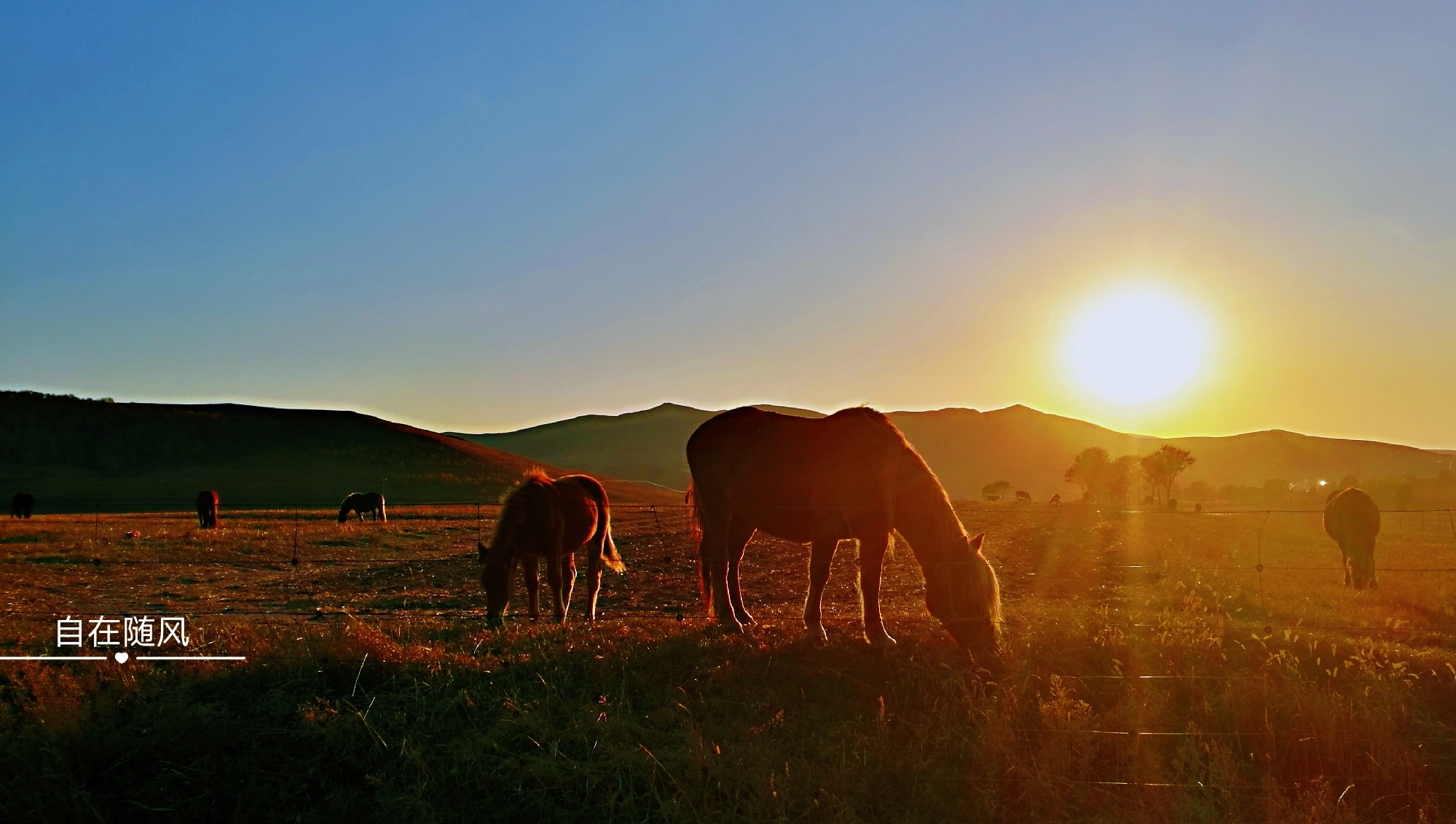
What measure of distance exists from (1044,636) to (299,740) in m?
6.68

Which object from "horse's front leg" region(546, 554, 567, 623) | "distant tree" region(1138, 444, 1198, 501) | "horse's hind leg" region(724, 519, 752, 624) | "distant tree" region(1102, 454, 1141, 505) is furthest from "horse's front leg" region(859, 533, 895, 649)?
"distant tree" region(1102, 454, 1141, 505)

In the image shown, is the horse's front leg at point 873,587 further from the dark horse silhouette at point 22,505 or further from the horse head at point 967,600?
the dark horse silhouette at point 22,505

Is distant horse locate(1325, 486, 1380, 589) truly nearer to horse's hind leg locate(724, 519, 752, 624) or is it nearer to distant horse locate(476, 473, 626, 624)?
horse's hind leg locate(724, 519, 752, 624)

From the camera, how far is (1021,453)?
591 ft

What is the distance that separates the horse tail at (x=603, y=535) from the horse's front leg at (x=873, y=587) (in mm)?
6346

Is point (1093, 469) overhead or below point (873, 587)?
below

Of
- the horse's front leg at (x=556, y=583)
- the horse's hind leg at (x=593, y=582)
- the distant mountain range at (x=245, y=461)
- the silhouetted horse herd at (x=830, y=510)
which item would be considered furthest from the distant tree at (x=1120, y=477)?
the silhouetted horse herd at (x=830, y=510)

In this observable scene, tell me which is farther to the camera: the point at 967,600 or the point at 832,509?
the point at 832,509

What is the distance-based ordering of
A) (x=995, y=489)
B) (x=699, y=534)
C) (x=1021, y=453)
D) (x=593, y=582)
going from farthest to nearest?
(x=1021, y=453), (x=995, y=489), (x=593, y=582), (x=699, y=534)

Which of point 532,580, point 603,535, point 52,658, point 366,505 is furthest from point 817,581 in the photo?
point 366,505

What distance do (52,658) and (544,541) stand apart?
6.22 meters

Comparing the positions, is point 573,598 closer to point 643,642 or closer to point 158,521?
point 643,642

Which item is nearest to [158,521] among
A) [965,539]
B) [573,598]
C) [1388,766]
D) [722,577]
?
[573,598]

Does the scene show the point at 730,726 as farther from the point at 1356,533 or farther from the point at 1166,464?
the point at 1166,464
